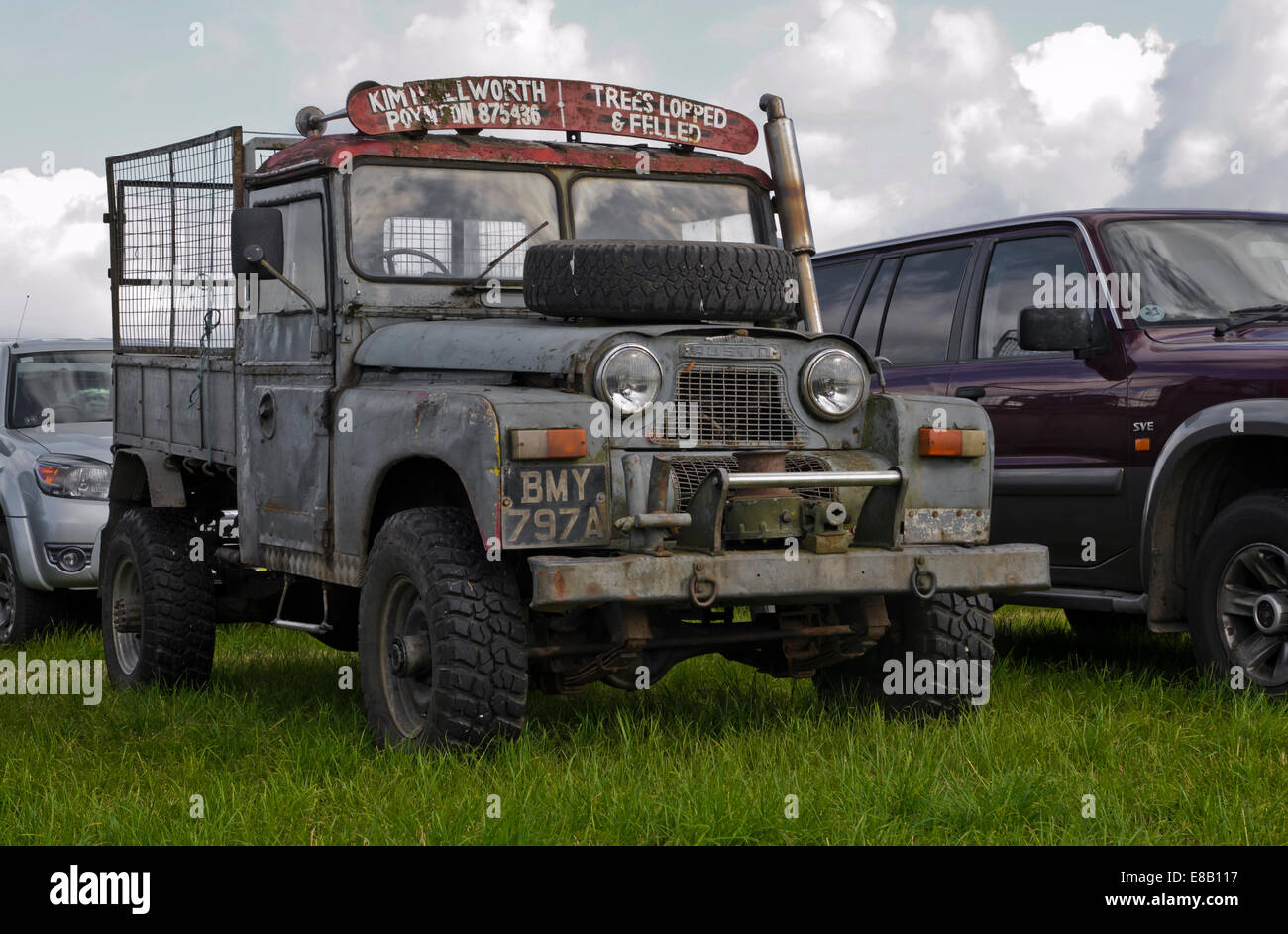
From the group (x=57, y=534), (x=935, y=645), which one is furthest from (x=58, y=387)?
(x=935, y=645)

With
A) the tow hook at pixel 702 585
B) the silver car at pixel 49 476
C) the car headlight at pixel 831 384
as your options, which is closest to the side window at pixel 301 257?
the car headlight at pixel 831 384

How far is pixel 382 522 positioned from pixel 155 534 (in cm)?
209

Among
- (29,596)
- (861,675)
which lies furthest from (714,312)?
(29,596)

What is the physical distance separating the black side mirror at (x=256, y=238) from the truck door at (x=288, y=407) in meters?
0.19

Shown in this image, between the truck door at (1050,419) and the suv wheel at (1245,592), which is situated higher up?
the truck door at (1050,419)

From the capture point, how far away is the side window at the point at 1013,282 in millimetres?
7602

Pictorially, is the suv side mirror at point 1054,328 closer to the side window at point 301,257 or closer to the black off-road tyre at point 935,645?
the black off-road tyre at point 935,645

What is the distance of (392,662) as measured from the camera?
5.78 m

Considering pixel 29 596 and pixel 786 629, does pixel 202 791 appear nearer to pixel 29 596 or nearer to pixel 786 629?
pixel 786 629

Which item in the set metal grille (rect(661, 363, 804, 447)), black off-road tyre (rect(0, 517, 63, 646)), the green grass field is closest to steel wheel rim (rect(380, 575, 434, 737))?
the green grass field

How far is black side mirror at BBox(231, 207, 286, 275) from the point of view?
6.47 m

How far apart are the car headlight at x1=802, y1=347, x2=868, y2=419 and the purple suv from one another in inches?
57.0

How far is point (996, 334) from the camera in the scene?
7910mm

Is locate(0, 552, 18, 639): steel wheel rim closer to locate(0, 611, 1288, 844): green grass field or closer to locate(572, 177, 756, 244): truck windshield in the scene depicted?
locate(0, 611, 1288, 844): green grass field
